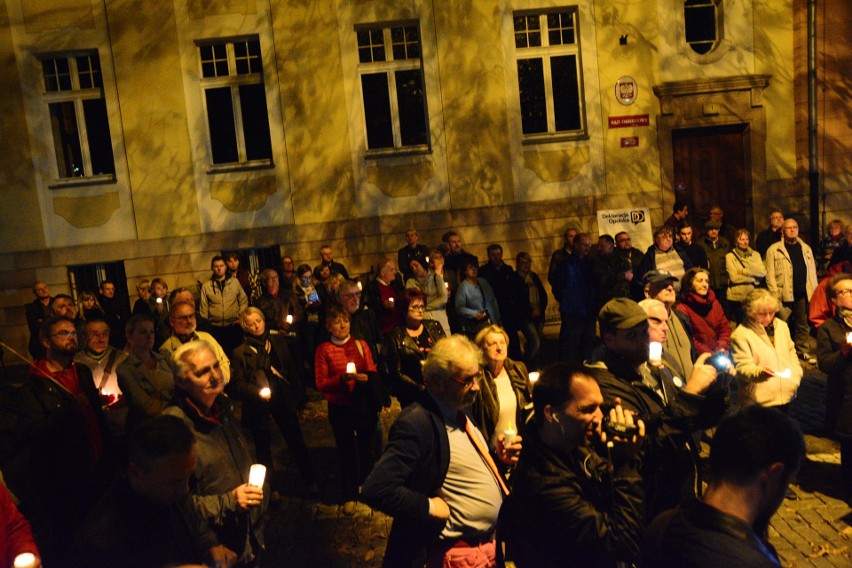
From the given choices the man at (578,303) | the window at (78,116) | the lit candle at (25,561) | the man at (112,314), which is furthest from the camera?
the window at (78,116)

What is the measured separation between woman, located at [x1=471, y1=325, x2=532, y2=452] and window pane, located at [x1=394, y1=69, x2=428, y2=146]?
9.00 metres

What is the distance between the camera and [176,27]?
41.5ft

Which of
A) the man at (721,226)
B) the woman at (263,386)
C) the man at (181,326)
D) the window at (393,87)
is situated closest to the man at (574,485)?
the woman at (263,386)

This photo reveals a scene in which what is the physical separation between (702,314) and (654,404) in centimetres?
305

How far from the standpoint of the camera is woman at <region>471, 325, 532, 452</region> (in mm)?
4547

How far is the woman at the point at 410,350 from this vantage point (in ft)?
19.5

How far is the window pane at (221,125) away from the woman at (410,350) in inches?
334

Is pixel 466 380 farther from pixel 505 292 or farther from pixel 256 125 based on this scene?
pixel 256 125

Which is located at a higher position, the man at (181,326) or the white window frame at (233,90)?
the white window frame at (233,90)

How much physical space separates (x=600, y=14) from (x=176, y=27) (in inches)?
310

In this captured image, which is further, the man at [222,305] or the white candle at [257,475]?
the man at [222,305]

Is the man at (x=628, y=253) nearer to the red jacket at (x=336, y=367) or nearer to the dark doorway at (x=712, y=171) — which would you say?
the dark doorway at (x=712, y=171)

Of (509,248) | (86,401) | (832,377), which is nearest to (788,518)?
(832,377)

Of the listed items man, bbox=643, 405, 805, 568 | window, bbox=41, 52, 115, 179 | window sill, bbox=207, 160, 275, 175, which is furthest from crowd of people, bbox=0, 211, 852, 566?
window, bbox=41, 52, 115, 179
